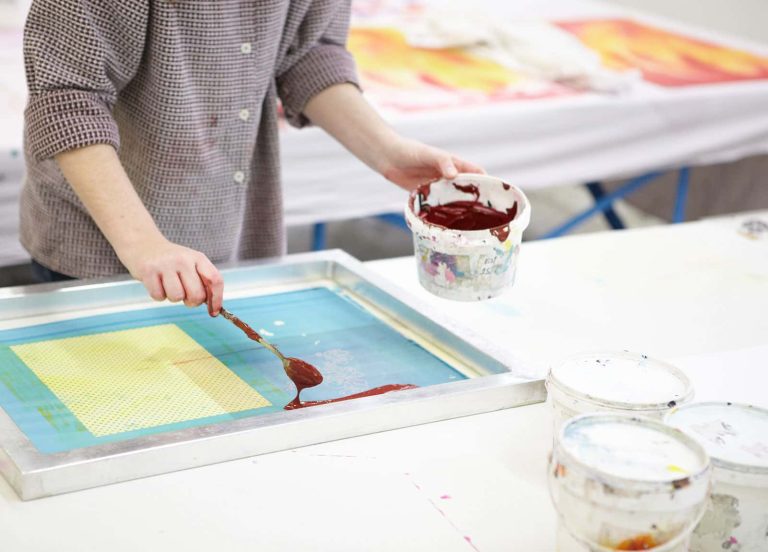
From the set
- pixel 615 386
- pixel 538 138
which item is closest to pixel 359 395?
pixel 615 386

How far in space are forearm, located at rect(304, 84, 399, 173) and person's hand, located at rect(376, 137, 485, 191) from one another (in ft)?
Result: 0.04

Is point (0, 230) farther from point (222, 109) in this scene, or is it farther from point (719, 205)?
point (719, 205)

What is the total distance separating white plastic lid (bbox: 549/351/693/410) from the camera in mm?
1127

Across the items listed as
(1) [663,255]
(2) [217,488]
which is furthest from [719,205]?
(2) [217,488]

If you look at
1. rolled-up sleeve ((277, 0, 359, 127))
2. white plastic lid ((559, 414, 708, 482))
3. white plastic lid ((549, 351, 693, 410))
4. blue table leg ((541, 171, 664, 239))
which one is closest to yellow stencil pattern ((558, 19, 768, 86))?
blue table leg ((541, 171, 664, 239))

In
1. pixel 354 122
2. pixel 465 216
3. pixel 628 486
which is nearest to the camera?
pixel 628 486

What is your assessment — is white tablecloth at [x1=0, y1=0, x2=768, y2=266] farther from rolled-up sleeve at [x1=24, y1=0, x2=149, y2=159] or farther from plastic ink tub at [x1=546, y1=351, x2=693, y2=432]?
plastic ink tub at [x1=546, y1=351, x2=693, y2=432]

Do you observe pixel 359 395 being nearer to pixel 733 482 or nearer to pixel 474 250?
pixel 474 250

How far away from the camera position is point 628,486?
86 centimetres

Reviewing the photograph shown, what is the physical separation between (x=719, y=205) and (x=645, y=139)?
1.00m

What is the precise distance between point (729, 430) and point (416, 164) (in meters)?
0.72

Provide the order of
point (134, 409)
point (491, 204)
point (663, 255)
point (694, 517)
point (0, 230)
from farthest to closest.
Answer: point (0, 230) < point (663, 255) < point (491, 204) < point (134, 409) < point (694, 517)

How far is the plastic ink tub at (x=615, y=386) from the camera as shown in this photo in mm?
1109

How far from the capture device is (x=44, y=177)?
162 cm
